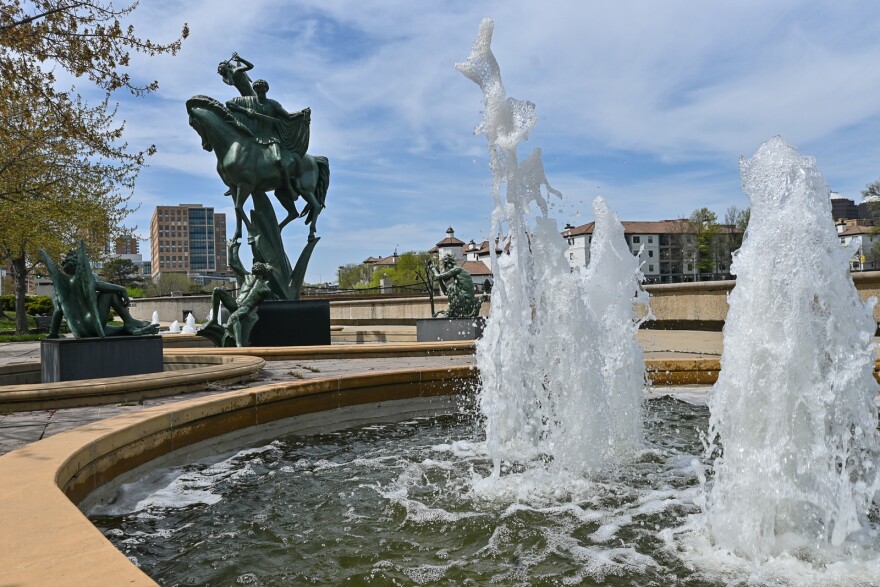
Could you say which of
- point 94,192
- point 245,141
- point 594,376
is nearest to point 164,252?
point 94,192

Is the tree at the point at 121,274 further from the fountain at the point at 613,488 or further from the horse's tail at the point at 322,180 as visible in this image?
the fountain at the point at 613,488

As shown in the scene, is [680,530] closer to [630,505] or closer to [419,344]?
[630,505]

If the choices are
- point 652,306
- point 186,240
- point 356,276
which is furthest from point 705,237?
point 186,240

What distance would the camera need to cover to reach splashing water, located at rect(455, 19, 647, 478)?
18.1 ft

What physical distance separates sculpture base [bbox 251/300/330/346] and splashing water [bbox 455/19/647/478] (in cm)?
775

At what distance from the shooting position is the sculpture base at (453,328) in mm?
13883

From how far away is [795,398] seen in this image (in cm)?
350

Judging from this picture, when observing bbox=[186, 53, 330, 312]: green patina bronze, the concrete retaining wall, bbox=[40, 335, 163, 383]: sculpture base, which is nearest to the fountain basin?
bbox=[40, 335, 163, 383]: sculpture base

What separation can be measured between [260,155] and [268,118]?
85 centimetres

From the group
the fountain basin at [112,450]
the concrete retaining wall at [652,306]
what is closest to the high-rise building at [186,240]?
the concrete retaining wall at [652,306]

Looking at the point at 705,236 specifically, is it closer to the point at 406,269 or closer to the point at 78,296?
the point at 406,269

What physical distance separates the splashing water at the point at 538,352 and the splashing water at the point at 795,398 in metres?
1.59

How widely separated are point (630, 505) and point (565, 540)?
30.2 inches

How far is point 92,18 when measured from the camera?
10656 millimetres
